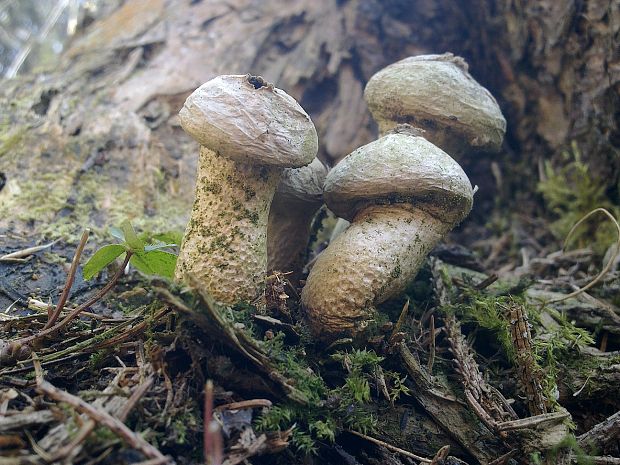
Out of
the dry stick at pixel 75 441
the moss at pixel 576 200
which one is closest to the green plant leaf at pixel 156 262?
the dry stick at pixel 75 441

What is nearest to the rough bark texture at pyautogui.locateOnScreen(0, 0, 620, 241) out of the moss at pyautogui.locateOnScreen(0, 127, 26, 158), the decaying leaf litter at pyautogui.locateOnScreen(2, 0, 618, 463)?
the moss at pyautogui.locateOnScreen(0, 127, 26, 158)

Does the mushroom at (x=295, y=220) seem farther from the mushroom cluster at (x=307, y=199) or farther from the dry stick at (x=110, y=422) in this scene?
the dry stick at (x=110, y=422)

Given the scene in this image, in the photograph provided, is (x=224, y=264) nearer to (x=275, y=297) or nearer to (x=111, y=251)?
(x=275, y=297)

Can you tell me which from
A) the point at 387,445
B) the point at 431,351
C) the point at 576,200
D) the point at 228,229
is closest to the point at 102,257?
the point at 228,229

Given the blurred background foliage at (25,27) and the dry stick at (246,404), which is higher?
the blurred background foliage at (25,27)

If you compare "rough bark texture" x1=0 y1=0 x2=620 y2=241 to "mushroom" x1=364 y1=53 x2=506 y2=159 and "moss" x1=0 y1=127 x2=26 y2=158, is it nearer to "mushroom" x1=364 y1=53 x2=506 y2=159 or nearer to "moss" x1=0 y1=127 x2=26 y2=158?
"moss" x1=0 y1=127 x2=26 y2=158

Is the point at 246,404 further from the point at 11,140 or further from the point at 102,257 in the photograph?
the point at 11,140
